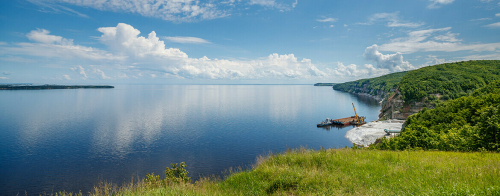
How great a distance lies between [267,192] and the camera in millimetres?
9602

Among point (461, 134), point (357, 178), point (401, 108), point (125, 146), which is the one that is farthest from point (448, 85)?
point (125, 146)

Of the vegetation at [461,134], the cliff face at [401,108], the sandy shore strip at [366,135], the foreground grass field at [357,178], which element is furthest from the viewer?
the cliff face at [401,108]

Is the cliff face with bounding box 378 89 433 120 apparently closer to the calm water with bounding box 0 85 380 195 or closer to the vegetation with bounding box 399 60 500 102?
the vegetation with bounding box 399 60 500 102

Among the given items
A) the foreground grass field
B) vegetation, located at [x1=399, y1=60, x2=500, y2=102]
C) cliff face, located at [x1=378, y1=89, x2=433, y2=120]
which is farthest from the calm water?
vegetation, located at [x1=399, y1=60, x2=500, y2=102]

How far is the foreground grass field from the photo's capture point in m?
7.34

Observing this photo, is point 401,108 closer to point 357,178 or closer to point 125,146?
point 125,146

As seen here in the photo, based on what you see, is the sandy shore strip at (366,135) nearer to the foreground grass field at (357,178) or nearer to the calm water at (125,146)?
the calm water at (125,146)

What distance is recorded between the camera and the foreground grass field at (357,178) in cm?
734

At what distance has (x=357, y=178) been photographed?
9320mm

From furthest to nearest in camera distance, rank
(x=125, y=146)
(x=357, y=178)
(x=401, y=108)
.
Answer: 1. (x=401, y=108)
2. (x=125, y=146)
3. (x=357, y=178)

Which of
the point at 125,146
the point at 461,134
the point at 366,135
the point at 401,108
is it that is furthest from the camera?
the point at 401,108

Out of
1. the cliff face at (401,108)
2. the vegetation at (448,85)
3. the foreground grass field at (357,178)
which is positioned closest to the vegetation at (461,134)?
the foreground grass field at (357,178)

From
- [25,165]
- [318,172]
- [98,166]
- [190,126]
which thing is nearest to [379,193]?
[318,172]

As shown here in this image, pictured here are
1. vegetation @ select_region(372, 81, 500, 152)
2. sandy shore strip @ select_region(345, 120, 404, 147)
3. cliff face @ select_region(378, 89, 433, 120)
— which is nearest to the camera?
vegetation @ select_region(372, 81, 500, 152)
